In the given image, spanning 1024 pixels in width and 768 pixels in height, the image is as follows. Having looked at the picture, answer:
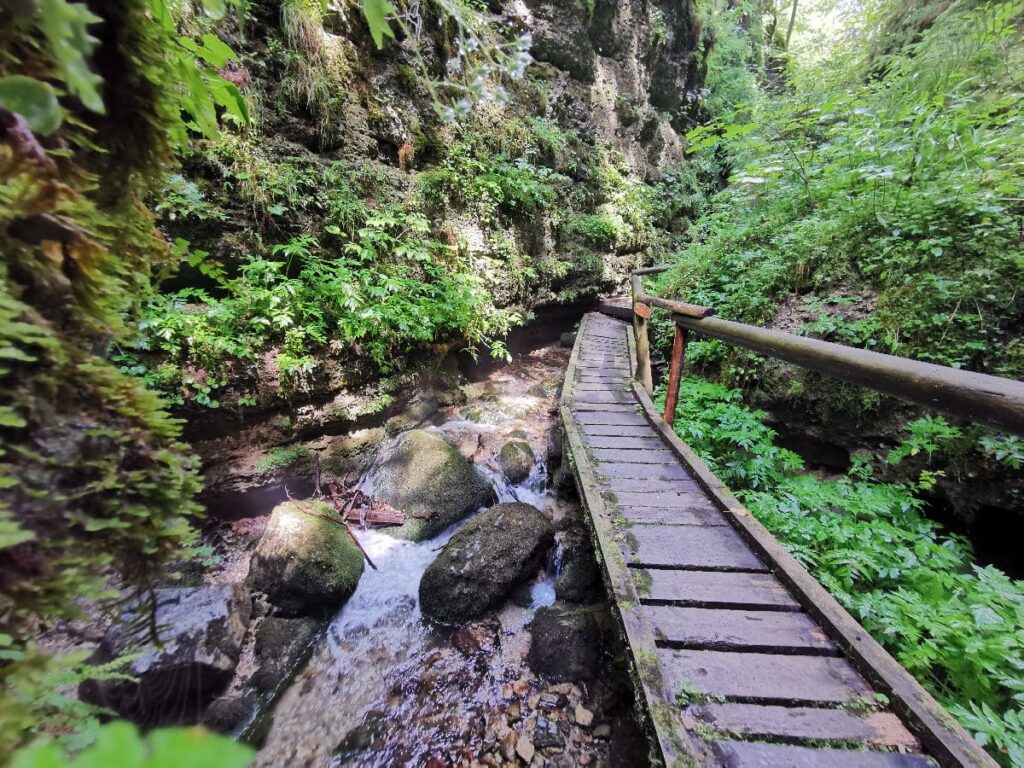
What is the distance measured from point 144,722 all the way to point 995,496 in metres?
6.31

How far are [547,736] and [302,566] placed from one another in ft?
8.12

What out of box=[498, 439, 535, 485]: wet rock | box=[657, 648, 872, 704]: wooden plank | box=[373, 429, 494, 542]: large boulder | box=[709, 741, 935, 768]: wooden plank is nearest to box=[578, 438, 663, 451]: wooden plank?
box=[498, 439, 535, 485]: wet rock

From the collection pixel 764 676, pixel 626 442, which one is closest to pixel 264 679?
pixel 764 676

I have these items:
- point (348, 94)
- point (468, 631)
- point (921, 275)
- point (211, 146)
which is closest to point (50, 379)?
point (468, 631)

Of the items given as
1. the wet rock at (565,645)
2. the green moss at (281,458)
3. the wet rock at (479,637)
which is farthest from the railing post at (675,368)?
the green moss at (281,458)

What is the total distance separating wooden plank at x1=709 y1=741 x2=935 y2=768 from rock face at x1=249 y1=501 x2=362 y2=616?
3.34m

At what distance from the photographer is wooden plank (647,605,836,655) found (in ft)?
7.22

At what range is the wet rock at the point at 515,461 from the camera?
230 inches

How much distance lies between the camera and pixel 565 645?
136 inches

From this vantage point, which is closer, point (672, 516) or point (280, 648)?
point (672, 516)

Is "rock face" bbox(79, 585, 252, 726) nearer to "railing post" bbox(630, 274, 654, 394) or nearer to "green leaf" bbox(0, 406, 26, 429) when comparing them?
"green leaf" bbox(0, 406, 26, 429)

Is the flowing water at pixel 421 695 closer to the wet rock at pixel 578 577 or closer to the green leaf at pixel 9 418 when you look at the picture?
the wet rock at pixel 578 577

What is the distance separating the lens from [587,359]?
7.82m

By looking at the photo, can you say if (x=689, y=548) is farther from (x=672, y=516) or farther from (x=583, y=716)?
(x=583, y=716)
